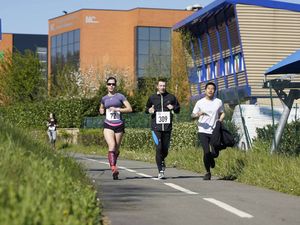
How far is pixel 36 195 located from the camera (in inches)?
217

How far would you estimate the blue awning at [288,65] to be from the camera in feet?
45.5

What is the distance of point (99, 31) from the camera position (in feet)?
257

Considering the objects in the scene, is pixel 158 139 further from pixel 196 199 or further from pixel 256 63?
pixel 256 63

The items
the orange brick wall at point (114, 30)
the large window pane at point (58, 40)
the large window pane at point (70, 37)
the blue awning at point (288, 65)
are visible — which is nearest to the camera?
the blue awning at point (288, 65)

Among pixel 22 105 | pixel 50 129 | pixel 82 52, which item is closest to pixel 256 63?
pixel 50 129

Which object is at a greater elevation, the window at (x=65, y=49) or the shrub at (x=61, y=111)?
the window at (x=65, y=49)

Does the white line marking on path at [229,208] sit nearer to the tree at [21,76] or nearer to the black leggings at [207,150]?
the black leggings at [207,150]

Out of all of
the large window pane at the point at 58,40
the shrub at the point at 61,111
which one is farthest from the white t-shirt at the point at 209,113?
the large window pane at the point at 58,40

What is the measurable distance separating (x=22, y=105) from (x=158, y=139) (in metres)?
35.8

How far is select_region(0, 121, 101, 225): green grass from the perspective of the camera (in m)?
4.82

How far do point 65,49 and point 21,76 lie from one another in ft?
84.2

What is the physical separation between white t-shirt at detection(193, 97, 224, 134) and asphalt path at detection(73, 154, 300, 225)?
3.33 ft

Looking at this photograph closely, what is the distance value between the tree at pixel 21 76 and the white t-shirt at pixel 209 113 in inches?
1772

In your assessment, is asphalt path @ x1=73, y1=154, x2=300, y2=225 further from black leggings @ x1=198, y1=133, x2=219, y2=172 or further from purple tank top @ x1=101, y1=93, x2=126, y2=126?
purple tank top @ x1=101, y1=93, x2=126, y2=126
